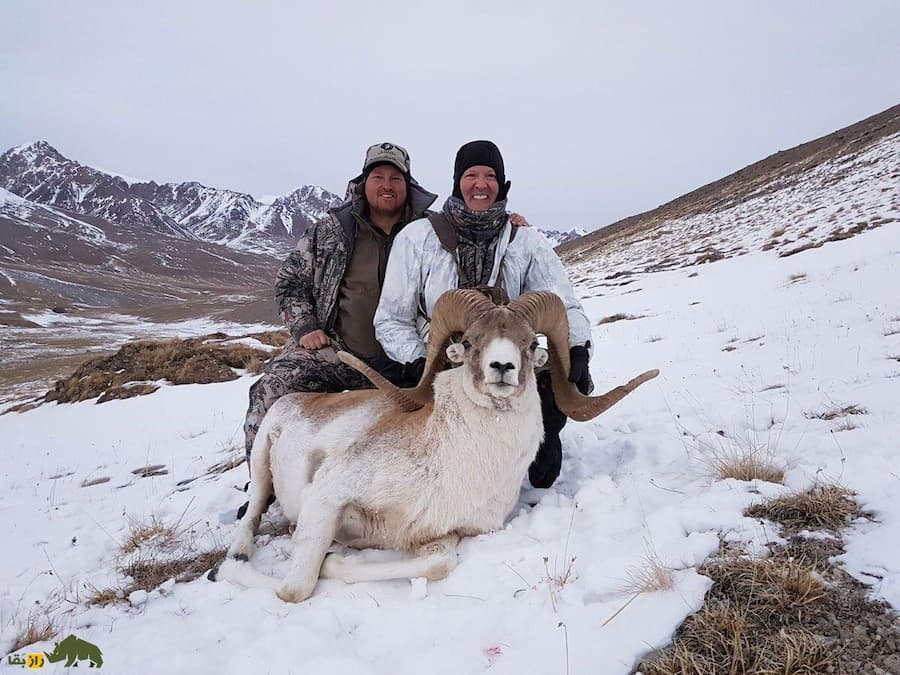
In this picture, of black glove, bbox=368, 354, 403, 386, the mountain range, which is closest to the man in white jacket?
black glove, bbox=368, 354, 403, 386

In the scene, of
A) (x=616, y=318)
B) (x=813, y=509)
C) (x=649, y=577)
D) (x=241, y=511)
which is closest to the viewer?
(x=649, y=577)

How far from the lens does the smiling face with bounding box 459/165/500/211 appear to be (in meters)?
5.35

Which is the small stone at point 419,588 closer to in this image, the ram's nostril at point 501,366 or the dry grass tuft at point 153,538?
the ram's nostril at point 501,366

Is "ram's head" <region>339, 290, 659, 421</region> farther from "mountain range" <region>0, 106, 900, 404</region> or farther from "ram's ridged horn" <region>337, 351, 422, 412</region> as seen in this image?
"mountain range" <region>0, 106, 900, 404</region>

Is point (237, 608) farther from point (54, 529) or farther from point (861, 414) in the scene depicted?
point (861, 414)

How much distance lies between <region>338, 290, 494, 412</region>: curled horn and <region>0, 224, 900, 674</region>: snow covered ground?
129 cm

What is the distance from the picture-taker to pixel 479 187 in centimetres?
535

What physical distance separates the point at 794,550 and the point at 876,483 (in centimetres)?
88

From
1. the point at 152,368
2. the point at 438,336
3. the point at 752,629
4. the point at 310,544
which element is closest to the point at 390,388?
the point at 438,336

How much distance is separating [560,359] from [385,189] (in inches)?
117

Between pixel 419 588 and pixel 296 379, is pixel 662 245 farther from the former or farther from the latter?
pixel 419 588

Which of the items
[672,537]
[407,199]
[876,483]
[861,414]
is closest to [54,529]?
[407,199]

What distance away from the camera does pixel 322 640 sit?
2900 mm

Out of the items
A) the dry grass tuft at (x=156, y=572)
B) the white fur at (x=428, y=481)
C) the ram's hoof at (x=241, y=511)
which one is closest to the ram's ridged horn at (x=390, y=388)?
the white fur at (x=428, y=481)
